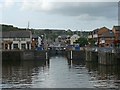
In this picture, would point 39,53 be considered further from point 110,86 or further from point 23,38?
point 110,86

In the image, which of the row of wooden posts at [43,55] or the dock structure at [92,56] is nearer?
the dock structure at [92,56]

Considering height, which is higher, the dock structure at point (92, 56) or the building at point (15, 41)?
the building at point (15, 41)

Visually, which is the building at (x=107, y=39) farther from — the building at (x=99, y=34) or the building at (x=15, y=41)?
the building at (x=15, y=41)

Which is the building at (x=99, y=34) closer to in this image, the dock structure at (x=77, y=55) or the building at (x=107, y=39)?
the building at (x=107, y=39)

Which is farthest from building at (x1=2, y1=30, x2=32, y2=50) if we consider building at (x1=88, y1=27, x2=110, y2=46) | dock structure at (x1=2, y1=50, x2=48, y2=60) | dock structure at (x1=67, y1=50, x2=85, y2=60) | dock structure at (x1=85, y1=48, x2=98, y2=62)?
building at (x1=88, y1=27, x2=110, y2=46)

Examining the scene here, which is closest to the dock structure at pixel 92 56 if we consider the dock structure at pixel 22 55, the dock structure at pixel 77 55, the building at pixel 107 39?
the dock structure at pixel 77 55

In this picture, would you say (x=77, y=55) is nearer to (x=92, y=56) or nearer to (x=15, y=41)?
(x=92, y=56)

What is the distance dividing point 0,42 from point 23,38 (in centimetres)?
606

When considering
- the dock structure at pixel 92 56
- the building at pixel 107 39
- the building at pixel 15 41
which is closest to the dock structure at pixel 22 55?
the building at pixel 15 41

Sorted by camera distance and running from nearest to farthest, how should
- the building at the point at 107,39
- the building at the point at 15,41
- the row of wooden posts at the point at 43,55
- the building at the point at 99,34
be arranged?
the row of wooden posts at the point at 43,55 < the building at the point at 15,41 < the building at the point at 107,39 < the building at the point at 99,34

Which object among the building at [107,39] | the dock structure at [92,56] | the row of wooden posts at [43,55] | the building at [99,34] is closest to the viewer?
the dock structure at [92,56]

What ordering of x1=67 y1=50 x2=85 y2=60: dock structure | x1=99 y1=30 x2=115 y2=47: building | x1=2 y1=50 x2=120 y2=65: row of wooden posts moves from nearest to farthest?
x1=2 y1=50 x2=120 y2=65: row of wooden posts
x1=67 y1=50 x2=85 y2=60: dock structure
x1=99 y1=30 x2=115 y2=47: building

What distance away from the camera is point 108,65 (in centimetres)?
6481

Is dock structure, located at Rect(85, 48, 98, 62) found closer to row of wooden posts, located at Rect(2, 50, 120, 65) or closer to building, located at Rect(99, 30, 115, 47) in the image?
row of wooden posts, located at Rect(2, 50, 120, 65)
